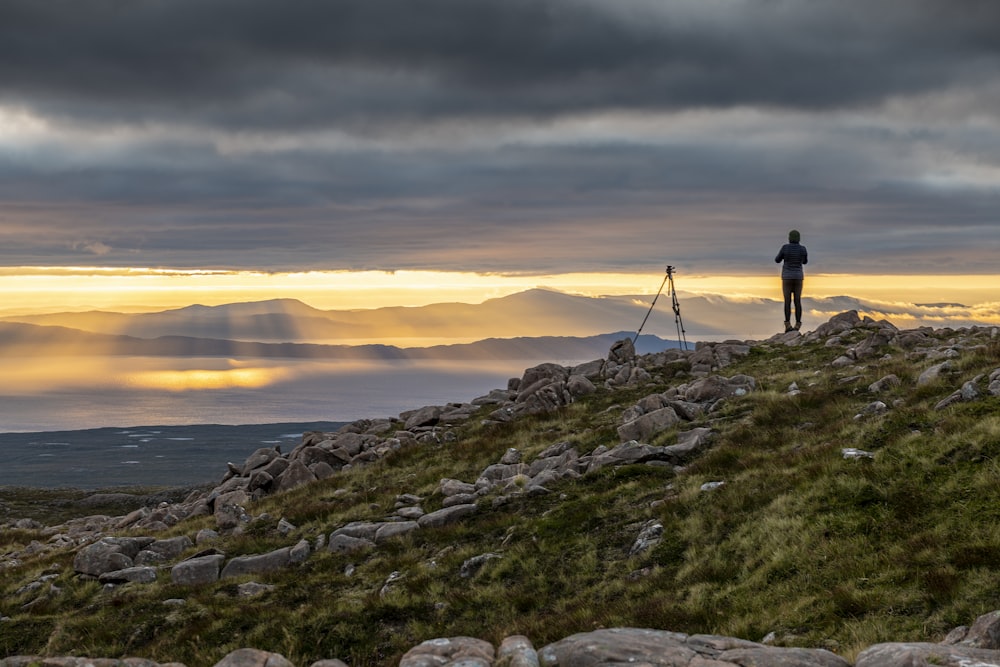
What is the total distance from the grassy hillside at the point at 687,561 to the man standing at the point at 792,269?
1632 centimetres

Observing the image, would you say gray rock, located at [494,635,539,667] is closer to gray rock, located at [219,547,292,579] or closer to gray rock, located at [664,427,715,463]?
gray rock, located at [219,547,292,579]

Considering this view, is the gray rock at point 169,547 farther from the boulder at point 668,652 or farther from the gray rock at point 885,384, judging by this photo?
the gray rock at point 885,384

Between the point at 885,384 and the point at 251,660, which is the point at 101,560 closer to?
the point at 251,660

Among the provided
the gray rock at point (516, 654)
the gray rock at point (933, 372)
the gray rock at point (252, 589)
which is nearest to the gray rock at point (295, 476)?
the gray rock at point (252, 589)

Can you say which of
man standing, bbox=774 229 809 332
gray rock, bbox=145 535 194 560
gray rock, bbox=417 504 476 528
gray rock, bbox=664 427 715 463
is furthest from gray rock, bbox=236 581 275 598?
man standing, bbox=774 229 809 332

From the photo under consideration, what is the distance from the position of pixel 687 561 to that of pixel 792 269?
101ft

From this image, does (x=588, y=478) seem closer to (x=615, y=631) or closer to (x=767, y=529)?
(x=767, y=529)

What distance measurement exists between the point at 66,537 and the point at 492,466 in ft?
77.9

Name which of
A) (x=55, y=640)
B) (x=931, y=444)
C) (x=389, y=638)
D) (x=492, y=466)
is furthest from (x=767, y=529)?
(x=55, y=640)

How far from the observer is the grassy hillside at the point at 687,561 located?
40.2 feet

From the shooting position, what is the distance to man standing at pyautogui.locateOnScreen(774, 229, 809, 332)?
4203 centimetres

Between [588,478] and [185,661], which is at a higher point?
[588,478]

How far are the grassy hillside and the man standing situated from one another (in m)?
16.3

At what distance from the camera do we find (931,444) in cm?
1622
